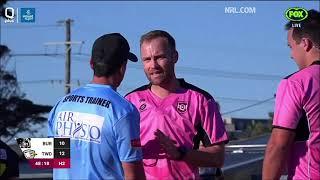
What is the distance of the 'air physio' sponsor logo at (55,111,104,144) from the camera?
3.53m

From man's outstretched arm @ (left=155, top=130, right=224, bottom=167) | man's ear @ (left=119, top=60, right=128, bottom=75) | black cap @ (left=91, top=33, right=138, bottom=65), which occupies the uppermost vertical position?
black cap @ (left=91, top=33, right=138, bottom=65)

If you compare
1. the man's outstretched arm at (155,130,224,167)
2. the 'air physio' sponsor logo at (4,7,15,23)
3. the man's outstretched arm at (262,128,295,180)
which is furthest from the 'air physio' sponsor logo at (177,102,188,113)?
the 'air physio' sponsor logo at (4,7,15,23)

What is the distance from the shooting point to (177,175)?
419 centimetres

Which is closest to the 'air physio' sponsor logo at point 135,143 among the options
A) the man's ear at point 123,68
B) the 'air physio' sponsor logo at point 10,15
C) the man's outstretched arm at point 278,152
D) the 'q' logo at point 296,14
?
the man's ear at point 123,68

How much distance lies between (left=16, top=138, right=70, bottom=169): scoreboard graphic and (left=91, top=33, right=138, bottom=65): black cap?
1.44 ft

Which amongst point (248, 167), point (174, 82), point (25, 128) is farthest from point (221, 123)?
point (25, 128)

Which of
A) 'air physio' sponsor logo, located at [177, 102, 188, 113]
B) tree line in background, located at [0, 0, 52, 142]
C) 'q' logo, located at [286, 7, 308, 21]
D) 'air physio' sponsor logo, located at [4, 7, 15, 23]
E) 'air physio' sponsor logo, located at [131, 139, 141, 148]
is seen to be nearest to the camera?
'air physio' sponsor logo, located at [131, 139, 141, 148]

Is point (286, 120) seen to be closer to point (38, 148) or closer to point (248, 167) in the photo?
point (38, 148)

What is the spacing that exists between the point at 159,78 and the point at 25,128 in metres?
35.1

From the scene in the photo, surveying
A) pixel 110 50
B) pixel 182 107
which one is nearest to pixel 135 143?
pixel 110 50

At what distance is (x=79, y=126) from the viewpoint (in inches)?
142

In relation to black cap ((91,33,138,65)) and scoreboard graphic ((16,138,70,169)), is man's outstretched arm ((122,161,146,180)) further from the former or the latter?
black cap ((91,33,138,65))

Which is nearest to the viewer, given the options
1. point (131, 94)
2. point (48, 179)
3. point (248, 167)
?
point (131, 94)

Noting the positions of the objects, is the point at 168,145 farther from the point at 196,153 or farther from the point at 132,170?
the point at 132,170
